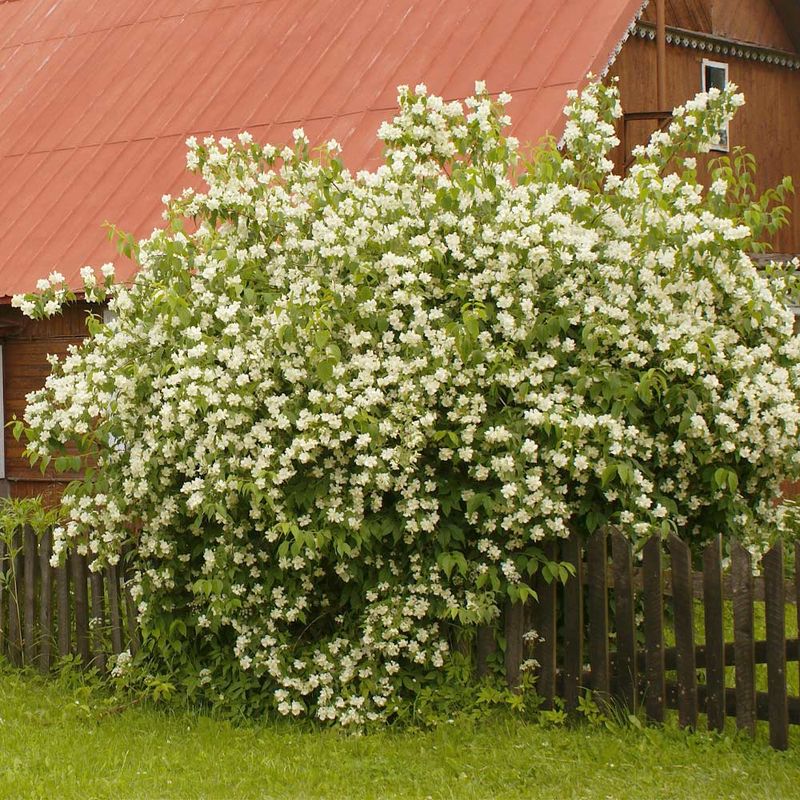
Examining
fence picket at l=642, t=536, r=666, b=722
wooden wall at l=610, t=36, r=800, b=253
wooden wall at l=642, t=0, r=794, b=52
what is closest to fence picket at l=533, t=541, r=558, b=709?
fence picket at l=642, t=536, r=666, b=722

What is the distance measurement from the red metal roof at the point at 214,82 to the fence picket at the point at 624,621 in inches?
177

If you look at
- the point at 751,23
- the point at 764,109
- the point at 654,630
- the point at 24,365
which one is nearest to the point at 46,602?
the point at 654,630

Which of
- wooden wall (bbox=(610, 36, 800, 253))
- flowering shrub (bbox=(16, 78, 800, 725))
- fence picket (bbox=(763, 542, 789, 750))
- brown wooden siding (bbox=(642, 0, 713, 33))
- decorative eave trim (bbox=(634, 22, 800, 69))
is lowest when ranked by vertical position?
fence picket (bbox=(763, 542, 789, 750))

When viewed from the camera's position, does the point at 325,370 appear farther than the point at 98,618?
No

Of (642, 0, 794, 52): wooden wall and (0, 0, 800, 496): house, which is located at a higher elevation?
(642, 0, 794, 52): wooden wall

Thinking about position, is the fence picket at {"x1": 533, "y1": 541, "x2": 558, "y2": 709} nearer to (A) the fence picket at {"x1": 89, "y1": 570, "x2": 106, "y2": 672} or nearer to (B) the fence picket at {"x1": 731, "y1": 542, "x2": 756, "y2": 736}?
(B) the fence picket at {"x1": 731, "y1": 542, "x2": 756, "y2": 736}

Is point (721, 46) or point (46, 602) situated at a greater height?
point (721, 46)

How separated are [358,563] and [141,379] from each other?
5.00 feet

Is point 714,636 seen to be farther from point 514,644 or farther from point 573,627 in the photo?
point 514,644

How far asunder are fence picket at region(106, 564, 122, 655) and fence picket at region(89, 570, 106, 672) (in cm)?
13

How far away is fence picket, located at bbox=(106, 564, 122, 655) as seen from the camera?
306 inches

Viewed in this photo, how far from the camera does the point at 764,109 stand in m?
13.7

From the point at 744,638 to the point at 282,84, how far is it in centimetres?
829

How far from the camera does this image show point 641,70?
39.6 feet
